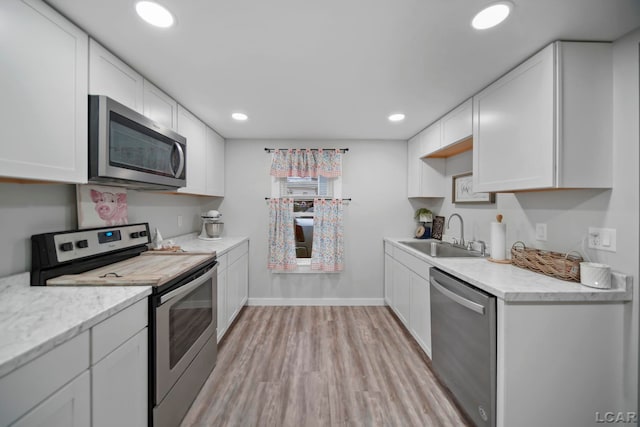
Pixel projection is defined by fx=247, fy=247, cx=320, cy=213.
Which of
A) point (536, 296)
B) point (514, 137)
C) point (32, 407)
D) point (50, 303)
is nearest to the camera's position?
point (32, 407)

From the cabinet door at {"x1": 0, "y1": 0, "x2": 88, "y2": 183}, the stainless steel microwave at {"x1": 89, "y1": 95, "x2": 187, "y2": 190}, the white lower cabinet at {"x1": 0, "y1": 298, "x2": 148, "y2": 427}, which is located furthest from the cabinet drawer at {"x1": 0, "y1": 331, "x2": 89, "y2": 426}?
the stainless steel microwave at {"x1": 89, "y1": 95, "x2": 187, "y2": 190}

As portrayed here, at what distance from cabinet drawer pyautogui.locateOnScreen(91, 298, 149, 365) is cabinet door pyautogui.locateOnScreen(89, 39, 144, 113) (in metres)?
1.19

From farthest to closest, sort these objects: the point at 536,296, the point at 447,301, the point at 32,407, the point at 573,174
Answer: the point at 447,301, the point at 573,174, the point at 536,296, the point at 32,407

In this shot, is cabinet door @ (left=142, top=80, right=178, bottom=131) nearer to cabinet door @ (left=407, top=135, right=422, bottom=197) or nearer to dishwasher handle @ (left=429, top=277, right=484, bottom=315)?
dishwasher handle @ (left=429, top=277, right=484, bottom=315)

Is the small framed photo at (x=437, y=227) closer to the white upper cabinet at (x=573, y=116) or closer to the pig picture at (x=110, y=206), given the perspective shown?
the white upper cabinet at (x=573, y=116)

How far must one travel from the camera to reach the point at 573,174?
53.7 inches

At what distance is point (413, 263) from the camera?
2416mm

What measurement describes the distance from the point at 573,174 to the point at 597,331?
83 centimetres

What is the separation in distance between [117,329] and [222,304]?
1421 mm

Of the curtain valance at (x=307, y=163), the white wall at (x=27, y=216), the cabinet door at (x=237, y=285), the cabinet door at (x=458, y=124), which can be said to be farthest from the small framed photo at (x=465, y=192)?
the white wall at (x=27, y=216)

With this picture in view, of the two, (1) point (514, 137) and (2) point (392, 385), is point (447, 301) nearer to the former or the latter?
(2) point (392, 385)

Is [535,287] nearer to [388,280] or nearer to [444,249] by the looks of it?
[444,249]

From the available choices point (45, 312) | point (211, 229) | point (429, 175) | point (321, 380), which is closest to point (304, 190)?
point (211, 229)

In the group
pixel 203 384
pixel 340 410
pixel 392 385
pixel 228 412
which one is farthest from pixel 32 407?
pixel 392 385
